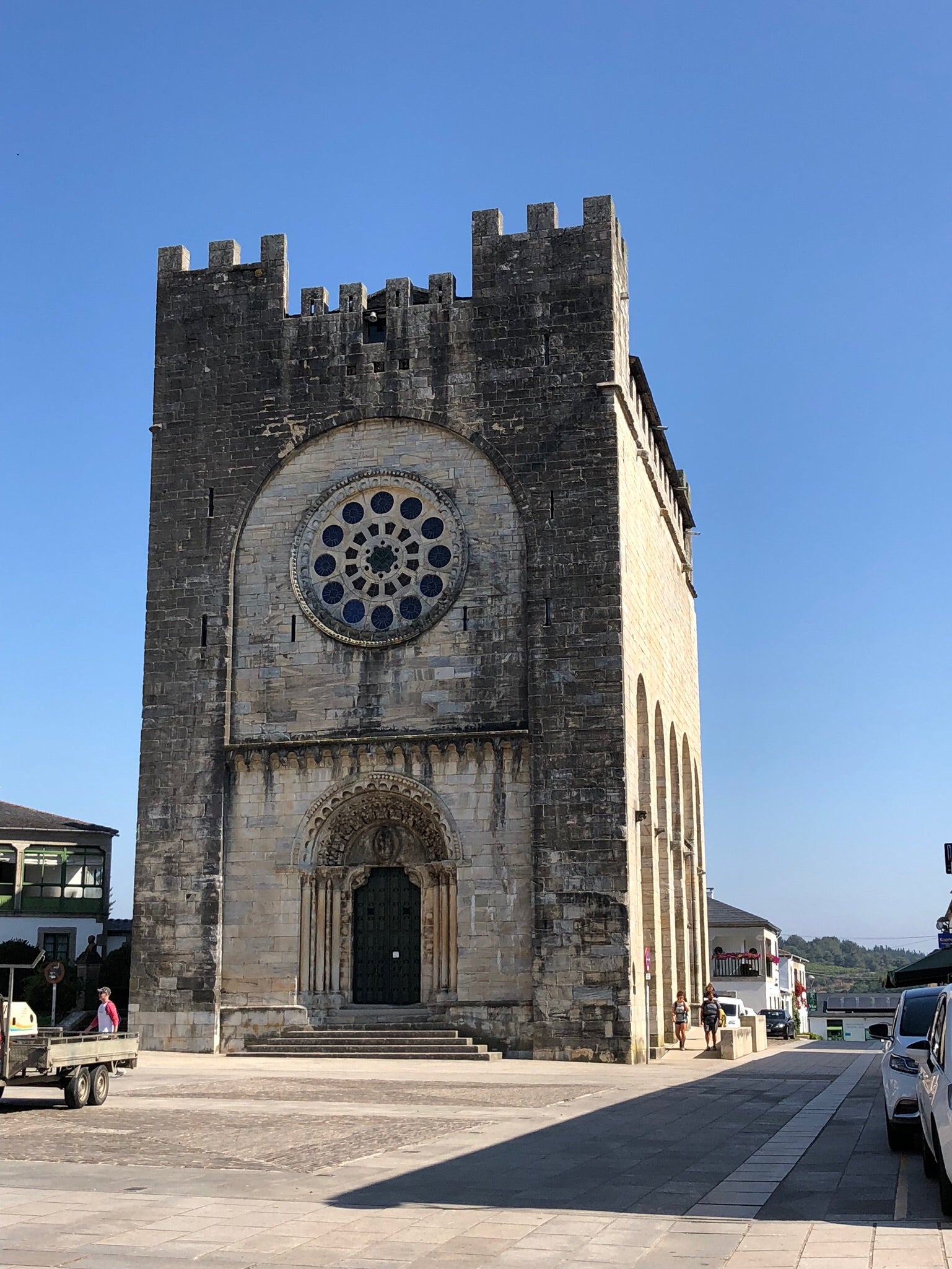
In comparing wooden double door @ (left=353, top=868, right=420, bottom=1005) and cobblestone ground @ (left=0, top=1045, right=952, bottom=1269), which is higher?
wooden double door @ (left=353, top=868, right=420, bottom=1005)

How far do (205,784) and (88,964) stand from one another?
7076mm

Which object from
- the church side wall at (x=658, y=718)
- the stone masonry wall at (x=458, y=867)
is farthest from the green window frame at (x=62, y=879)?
the church side wall at (x=658, y=718)

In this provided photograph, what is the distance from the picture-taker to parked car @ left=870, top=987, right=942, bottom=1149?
38.7ft

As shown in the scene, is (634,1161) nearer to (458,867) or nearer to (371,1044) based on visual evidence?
(371,1044)

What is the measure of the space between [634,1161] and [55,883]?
3328cm

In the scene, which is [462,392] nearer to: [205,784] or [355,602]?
[355,602]

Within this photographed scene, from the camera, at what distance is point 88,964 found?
104 ft

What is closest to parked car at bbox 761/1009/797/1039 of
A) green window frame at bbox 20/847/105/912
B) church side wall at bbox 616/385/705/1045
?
church side wall at bbox 616/385/705/1045

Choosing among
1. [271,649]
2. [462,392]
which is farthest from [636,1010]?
[462,392]

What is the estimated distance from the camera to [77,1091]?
15.6m

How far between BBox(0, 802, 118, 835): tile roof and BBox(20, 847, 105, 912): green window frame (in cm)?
64

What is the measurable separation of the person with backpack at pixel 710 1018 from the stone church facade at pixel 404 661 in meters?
2.02

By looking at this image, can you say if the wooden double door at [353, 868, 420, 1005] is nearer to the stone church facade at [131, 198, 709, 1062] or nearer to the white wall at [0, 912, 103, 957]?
the stone church facade at [131, 198, 709, 1062]

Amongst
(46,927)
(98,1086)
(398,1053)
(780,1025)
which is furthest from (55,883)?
(98,1086)
